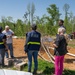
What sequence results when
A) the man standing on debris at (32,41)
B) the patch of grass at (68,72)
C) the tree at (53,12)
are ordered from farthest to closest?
1. the tree at (53,12)
2. the patch of grass at (68,72)
3. the man standing on debris at (32,41)

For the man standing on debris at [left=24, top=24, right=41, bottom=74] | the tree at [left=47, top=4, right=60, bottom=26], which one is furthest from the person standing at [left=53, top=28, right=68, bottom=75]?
the tree at [left=47, top=4, right=60, bottom=26]

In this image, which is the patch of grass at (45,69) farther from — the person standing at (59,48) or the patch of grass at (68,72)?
the person standing at (59,48)

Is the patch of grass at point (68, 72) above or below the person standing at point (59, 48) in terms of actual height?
below

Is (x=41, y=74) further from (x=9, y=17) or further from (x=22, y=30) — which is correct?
(x=9, y=17)

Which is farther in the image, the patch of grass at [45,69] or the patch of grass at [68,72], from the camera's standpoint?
the patch of grass at [45,69]

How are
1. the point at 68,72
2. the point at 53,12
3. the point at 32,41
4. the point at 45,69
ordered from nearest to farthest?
the point at 32,41 < the point at 68,72 < the point at 45,69 < the point at 53,12

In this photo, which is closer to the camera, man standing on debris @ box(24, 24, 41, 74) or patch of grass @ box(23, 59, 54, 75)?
man standing on debris @ box(24, 24, 41, 74)

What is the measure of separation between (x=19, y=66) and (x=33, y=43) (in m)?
1.45

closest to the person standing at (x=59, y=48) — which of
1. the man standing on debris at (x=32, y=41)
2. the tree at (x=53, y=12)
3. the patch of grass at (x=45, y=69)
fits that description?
the man standing on debris at (x=32, y=41)

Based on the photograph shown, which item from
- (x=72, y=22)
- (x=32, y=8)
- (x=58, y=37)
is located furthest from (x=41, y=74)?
(x=32, y=8)

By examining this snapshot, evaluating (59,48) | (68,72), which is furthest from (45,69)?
(59,48)

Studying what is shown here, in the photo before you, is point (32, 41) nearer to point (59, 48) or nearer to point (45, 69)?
point (59, 48)

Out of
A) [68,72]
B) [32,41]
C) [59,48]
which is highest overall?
[32,41]

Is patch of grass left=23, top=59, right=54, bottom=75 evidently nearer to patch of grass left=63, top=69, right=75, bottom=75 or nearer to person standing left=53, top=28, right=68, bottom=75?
patch of grass left=63, top=69, right=75, bottom=75
